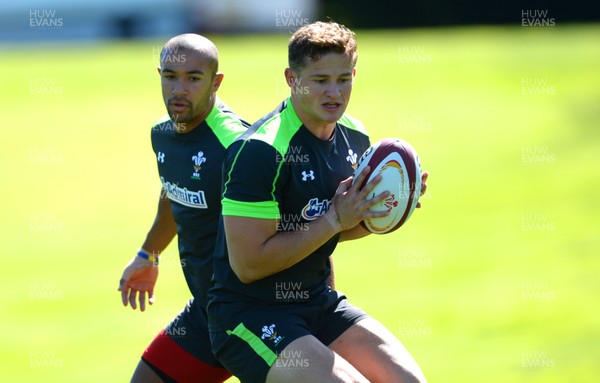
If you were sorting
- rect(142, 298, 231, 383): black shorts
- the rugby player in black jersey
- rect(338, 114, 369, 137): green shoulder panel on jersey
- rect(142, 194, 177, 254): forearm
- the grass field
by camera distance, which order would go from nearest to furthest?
rect(338, 114, 369, 137): green shoulder panel on jersey, the rugby player in black jersey, rect(142, 298, 231, 383): black shorts, rect(142, 194, 177, 254): forearm, the grass field

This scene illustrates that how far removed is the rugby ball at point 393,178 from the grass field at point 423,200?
497 centimetres

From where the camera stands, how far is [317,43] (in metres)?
5.59

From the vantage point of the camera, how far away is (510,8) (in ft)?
110

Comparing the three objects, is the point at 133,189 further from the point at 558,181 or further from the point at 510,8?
the point at 510,8

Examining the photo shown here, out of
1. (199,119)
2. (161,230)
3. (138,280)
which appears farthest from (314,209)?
(138,280)

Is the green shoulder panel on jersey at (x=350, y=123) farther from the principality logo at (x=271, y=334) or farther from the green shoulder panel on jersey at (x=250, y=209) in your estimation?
the principality logo at (x=271, y=334)

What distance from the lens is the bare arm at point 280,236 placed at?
18.0 ft

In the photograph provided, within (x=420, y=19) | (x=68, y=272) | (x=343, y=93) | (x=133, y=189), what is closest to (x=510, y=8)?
(x=420, y=19)

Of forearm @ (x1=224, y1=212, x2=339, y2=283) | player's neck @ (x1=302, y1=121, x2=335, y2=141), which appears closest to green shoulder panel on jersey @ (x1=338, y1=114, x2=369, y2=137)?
player's neck @ (x1=302, y1=121, x2=335, y2=141)

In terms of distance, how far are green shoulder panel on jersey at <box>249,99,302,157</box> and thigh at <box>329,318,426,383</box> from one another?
116 cm

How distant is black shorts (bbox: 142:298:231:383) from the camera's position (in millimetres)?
6707

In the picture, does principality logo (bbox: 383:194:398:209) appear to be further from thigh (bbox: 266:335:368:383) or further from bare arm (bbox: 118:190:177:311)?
bare arm (bbox: 118:190:177:311)
